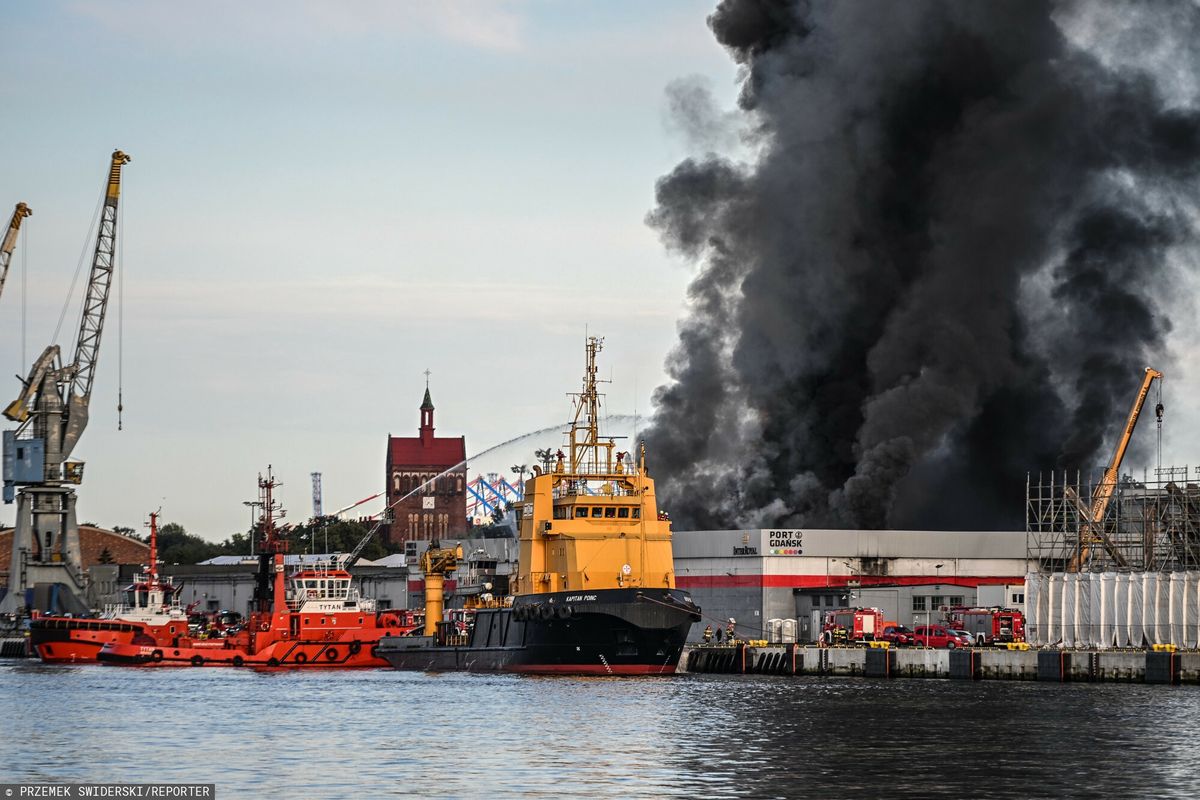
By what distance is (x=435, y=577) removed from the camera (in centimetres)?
9788

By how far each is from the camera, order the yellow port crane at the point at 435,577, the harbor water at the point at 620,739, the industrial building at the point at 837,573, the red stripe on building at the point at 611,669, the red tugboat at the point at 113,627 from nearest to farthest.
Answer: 1. the harbor water at the point at 620,739
2. the red stripe on building at the point at 611,669
3. the yellow port crane at the point at 435,577
4. the red tugboat at the point at 113,627
5. the industrial building at the point at 837,573

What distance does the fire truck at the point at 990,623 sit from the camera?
9162 cm

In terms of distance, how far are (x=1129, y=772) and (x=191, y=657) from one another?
6335 cm

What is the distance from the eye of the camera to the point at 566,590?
261 feet

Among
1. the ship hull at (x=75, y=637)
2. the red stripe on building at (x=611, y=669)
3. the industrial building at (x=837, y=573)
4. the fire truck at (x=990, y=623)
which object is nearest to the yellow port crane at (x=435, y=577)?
the ship hull at (x=75, y=637)

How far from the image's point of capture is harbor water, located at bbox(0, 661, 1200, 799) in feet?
136

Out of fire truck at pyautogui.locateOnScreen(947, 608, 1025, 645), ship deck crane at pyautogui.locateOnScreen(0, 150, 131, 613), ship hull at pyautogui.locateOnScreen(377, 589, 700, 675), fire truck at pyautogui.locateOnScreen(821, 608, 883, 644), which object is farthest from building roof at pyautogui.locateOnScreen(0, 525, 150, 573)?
ship hull at pyautogui.locateOnScreen(377, 589, 700, 675)

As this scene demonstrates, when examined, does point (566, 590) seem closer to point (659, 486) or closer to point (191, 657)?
point (191, 657)

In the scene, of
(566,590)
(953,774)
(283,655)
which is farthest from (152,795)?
(283,655)

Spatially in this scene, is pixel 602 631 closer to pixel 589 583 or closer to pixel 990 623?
pixel 589 583

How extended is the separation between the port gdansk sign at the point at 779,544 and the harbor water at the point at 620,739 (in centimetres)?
3279

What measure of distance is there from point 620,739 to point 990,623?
4925cm

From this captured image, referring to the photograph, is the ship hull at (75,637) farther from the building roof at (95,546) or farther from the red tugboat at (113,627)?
the building roof at (95,546)

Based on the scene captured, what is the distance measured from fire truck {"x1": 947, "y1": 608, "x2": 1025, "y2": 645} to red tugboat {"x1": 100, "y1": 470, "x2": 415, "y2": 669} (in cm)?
2985
